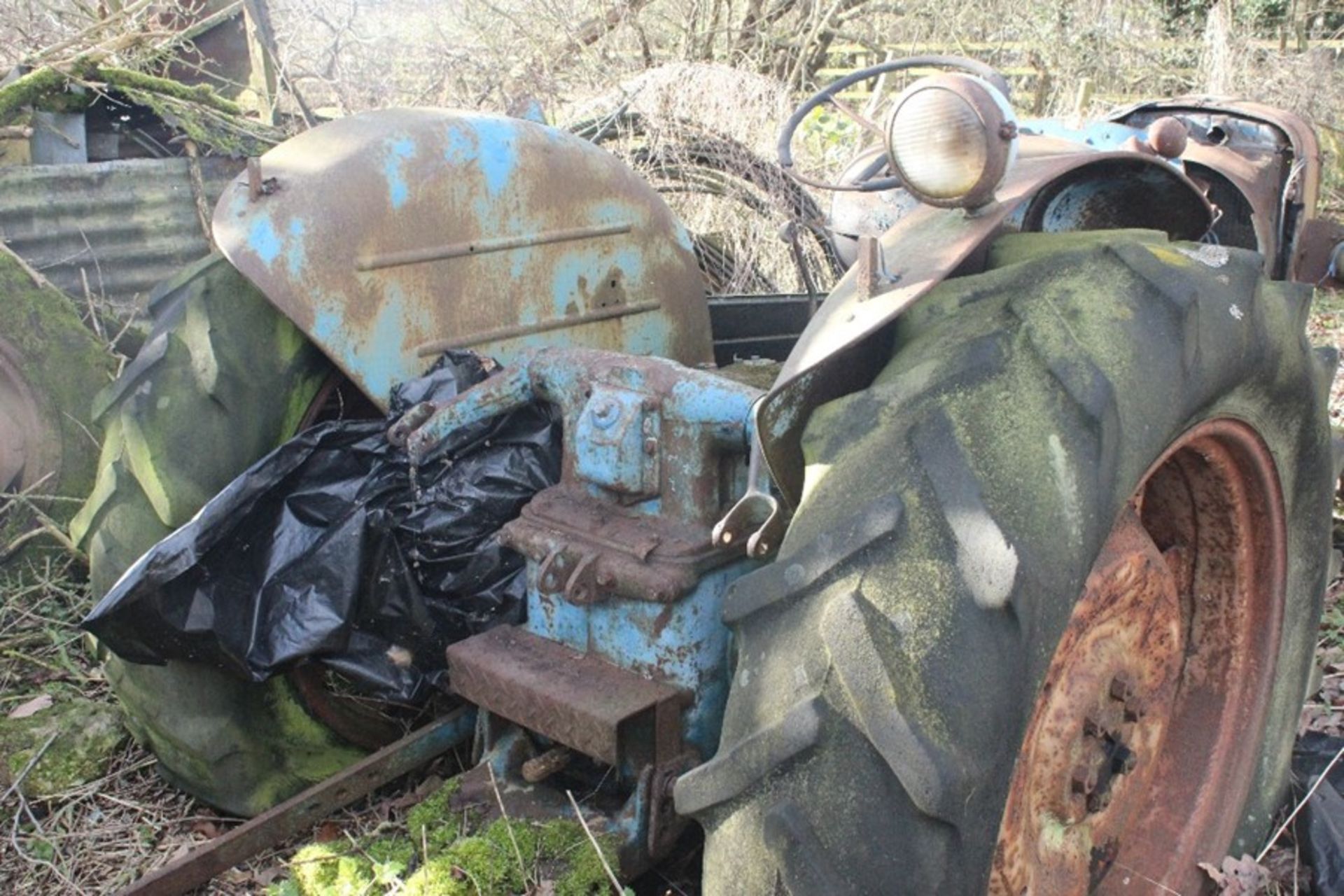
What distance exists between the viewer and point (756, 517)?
193cm

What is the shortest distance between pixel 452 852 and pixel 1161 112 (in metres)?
3.39

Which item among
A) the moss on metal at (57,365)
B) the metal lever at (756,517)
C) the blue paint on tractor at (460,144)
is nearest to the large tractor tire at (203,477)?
the blue paint on tractor at (460,144)

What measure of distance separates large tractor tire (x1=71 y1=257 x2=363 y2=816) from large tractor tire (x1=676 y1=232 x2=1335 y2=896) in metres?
1.30

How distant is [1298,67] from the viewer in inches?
429

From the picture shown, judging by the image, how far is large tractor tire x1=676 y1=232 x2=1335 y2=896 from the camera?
1.45 m

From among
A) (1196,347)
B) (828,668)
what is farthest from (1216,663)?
(828,668)

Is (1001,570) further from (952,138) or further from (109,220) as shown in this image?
(109,220)

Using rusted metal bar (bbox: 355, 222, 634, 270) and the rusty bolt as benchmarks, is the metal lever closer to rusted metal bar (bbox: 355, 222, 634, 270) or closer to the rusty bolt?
rusted metal bar (bbox: 355, 222, 634, 270)

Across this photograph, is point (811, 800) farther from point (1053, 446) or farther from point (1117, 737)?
point (1117, 737)

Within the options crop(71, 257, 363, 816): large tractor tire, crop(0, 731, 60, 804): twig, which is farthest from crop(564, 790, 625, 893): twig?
crop(0, 731, 60, 804): twig

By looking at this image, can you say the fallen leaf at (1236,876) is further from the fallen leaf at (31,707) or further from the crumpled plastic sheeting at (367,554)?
the fallen leaf at (31,707)

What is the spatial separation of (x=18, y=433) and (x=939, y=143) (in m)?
2.84

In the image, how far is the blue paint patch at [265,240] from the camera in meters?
2.42

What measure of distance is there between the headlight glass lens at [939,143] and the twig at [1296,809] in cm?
140
